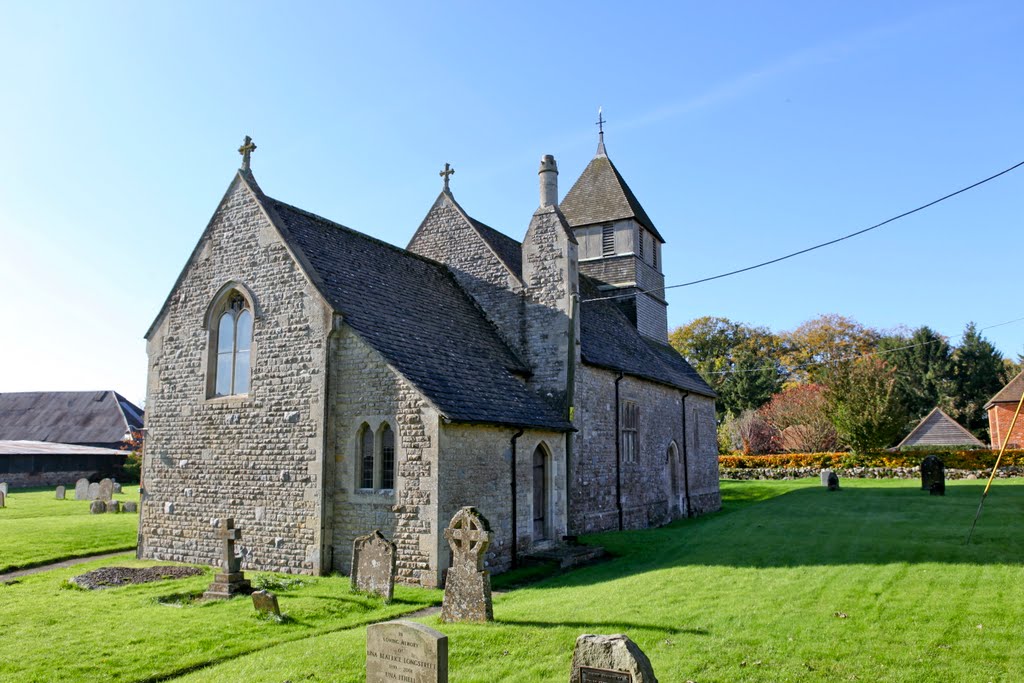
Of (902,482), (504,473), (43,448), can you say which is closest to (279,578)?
(504,473)

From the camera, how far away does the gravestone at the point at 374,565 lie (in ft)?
39.8

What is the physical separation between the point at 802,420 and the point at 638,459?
1336 inches

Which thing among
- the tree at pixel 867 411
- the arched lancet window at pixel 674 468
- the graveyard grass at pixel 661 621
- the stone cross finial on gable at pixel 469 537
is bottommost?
the graveyard grass at pixel 661 621

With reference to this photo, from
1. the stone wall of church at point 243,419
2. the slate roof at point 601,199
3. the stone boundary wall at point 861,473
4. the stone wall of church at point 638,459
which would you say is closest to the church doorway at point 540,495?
the stone wall of church at point 638,459

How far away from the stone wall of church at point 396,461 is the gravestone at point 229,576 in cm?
218

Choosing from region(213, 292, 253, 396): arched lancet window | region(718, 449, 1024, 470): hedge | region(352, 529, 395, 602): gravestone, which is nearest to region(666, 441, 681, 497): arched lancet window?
region(718, 449, 1024, 470): hedge

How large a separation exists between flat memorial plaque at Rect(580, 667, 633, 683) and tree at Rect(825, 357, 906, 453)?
135ft

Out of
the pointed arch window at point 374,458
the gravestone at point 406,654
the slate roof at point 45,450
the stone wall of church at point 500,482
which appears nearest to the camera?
the gravestone at point 406,654

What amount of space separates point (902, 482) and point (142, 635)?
35694 millimetres

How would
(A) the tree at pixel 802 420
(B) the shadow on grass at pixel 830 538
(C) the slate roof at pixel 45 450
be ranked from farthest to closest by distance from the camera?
1. (A) the tree at pixel 802 420
2. (C) the slate roof at pixel 45 450
3. (B) the shadow on grass at pixel 830 538

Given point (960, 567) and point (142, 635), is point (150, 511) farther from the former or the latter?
point (960, 567)

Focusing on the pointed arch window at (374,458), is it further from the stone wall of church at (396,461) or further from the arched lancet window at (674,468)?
the arched lancet window at (674,468)

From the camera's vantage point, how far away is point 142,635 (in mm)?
9977

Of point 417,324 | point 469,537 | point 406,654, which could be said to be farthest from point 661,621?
point 417,324
